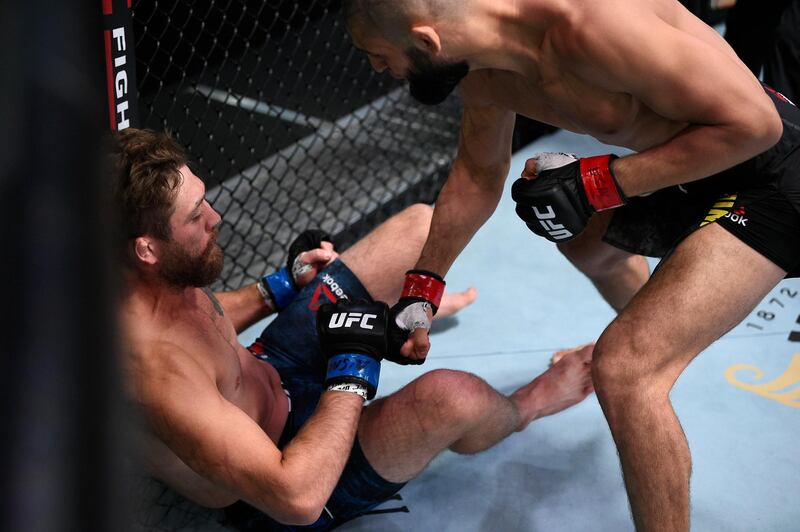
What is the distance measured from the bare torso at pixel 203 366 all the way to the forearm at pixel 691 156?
0.74 meters

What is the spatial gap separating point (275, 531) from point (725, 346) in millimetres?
1256

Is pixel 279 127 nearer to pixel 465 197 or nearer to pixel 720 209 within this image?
pixel 465 197

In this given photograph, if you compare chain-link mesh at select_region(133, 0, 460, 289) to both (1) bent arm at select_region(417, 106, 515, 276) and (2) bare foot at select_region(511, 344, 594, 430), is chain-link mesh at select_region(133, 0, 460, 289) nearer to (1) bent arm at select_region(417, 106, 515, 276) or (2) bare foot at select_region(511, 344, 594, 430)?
(1) bent arm at select_region(417, 106, 515, 276)

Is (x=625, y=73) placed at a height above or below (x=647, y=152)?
above

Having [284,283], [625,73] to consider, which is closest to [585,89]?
[625,73]

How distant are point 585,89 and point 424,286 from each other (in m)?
0.53

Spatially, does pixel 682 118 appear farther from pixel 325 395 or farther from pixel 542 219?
pixel 325 395

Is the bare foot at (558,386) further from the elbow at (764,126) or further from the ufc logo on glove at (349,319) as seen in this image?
the elbow at (764,126)

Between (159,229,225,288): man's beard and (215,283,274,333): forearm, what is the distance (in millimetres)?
560

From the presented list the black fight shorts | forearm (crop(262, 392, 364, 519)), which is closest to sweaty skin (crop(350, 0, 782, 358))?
the black fight shorts

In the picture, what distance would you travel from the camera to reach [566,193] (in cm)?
157

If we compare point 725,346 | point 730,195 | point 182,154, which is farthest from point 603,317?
point 182,154

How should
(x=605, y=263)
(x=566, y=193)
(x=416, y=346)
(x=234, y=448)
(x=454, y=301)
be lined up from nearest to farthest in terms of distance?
(x=234, y=448)
(x=566, y=193)
(x=416, y=346)
(x=605, y=263)
(x=454, y=301)

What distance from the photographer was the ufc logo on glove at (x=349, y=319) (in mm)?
1630
